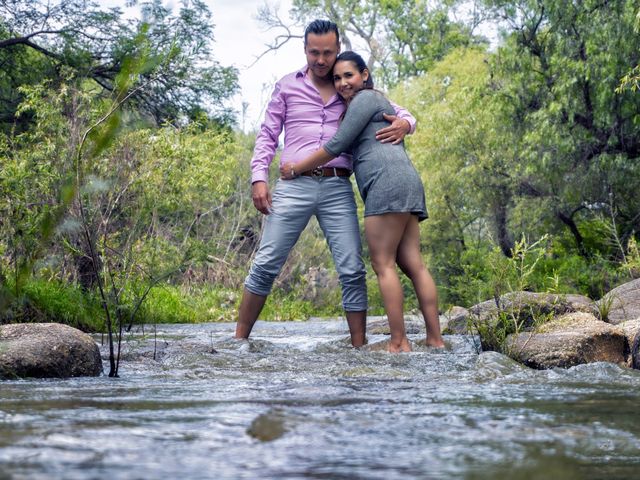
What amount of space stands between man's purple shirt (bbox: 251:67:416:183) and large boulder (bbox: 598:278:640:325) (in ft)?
8.69

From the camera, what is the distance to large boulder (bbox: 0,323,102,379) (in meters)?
4.38

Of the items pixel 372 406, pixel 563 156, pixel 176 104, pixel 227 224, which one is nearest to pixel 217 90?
pixel 176 104

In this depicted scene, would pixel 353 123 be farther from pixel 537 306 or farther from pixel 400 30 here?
pixel 400 30

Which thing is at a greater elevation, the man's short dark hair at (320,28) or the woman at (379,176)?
the man's short dark hair at (320,28)

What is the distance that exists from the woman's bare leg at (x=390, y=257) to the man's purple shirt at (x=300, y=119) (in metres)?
0.55

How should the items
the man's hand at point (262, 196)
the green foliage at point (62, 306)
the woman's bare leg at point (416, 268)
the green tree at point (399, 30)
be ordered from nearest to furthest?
the woman's bare leg at point (416, 268), the man's hand at point (262, 196), the green foliage at point (62, 306), the green tree at point (399, 30)

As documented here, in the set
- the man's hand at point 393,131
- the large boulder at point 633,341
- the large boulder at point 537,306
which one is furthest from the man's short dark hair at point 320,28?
the large boulder at point 633,341

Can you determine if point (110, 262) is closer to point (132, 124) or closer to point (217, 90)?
point (132, 124)

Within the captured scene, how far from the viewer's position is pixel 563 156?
17891 mm

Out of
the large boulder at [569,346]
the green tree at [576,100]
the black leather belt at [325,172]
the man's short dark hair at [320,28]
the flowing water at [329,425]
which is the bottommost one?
the flowing water at [329,425]

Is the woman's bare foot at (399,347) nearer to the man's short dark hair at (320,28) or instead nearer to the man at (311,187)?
the man at (311,187)

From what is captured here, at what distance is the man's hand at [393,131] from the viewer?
18.3 feet

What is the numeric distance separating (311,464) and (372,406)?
3.41ft

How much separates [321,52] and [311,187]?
0.83 metres
